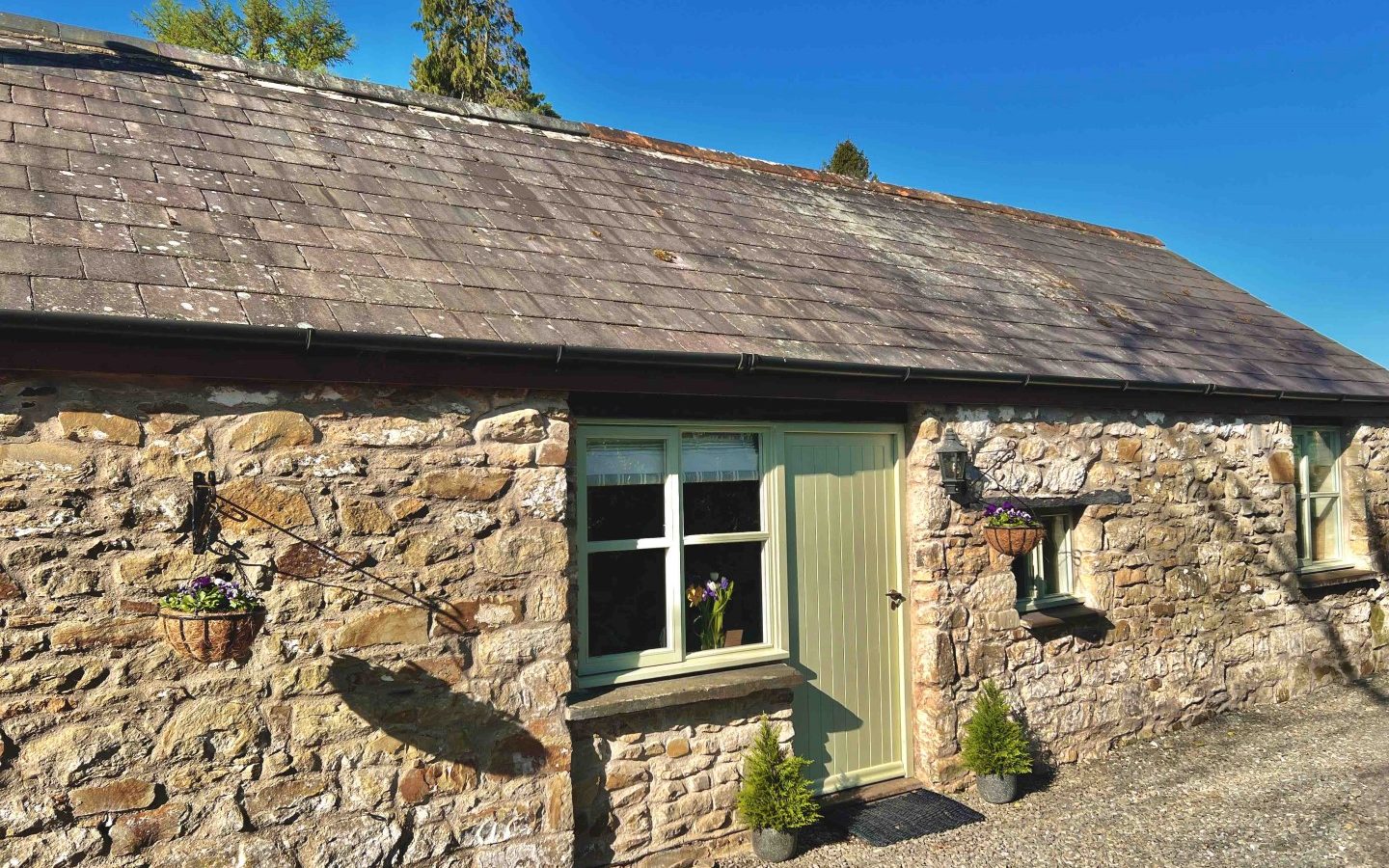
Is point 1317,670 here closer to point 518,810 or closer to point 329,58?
point 518,810

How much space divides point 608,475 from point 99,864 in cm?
280

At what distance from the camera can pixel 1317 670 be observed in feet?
27.0

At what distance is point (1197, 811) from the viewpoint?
5.71m

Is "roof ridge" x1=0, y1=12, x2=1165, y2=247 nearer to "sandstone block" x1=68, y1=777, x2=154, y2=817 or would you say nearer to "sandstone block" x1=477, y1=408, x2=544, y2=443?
"sandstone block" x1=477, y1=408, x2=544, y2=443

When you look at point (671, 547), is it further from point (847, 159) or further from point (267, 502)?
point (847, 159)

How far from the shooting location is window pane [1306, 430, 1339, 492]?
8773 mm

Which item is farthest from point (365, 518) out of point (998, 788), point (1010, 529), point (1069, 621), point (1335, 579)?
point (1335, 579)

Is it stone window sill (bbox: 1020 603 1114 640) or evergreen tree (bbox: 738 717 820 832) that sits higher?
stone window sill (bbox: 1020 603 1114 640)

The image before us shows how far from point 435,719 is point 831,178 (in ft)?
23.0

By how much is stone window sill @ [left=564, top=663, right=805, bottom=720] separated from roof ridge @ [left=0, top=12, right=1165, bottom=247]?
4825 millimetres

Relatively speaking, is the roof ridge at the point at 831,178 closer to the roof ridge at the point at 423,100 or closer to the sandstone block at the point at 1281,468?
the roof ridge at the point at 423,100

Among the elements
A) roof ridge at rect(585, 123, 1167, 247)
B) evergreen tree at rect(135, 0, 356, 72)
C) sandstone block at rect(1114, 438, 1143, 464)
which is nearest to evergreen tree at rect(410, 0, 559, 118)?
evergreen tree at rect(135, 0, 356, 72)

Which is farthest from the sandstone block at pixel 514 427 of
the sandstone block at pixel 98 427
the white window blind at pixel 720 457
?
the sandstone block at pixel 98 427

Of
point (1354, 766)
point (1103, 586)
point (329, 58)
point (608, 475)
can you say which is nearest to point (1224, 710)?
point (1354, 766)
